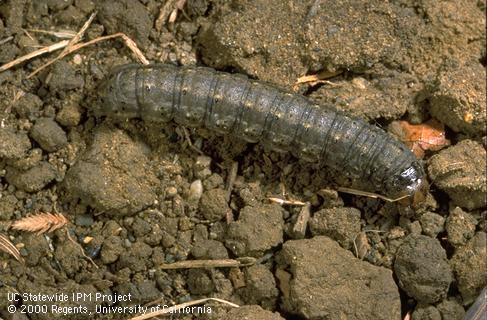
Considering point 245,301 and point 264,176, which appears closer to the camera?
point 245,301

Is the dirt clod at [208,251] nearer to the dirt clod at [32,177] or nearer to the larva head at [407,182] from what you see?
the dirt clod at [32,177]

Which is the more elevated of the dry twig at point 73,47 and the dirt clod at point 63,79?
the dry twig at point 73,47

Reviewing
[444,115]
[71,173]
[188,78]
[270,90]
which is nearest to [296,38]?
[270,90]

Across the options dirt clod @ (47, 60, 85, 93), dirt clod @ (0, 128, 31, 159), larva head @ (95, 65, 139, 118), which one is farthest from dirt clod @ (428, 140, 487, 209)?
dirt clod @ (0, 128, 31, 159)

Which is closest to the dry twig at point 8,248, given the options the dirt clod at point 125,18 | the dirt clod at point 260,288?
the dirt clod at point 260,288

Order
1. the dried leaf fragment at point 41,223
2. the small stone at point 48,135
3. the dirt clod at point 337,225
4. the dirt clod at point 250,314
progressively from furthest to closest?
the dirt clod at point 337,225 → the small stone at point 48,135 → the dried leaf fragment at point 41,223 → the dirt clod at point 250,314

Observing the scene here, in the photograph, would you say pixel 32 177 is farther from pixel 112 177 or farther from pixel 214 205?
pixel 214 205

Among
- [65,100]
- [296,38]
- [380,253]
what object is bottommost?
[380,253]

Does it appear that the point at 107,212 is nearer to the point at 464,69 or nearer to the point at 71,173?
the point at 71,173
